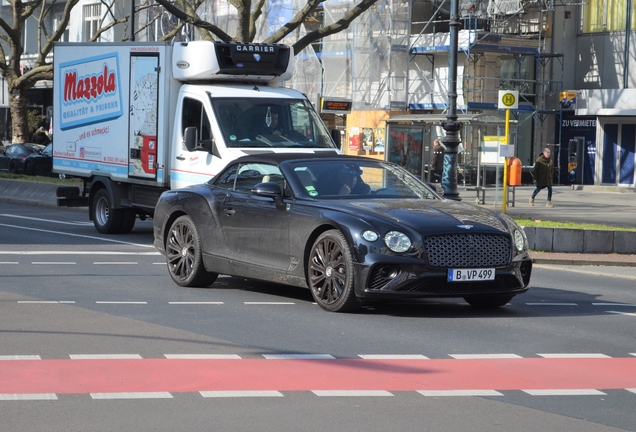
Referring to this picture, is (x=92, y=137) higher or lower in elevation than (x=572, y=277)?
higher

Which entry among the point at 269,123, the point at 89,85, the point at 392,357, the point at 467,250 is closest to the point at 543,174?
the point at 89,85

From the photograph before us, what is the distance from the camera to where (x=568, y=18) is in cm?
4900

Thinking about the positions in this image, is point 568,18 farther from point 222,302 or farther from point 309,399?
point 309,399

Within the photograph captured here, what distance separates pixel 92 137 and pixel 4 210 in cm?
677

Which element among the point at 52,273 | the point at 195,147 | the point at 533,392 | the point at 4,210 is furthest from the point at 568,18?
the point at 533,392

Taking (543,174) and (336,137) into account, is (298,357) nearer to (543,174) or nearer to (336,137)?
(336,137)

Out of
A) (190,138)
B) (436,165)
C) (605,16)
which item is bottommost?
(436,165)

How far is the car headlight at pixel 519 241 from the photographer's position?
10.9 m

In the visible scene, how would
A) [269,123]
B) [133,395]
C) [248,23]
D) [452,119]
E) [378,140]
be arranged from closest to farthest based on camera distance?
1. [133,395]
2. [269,123]
3. [452,119]
4. [248,23]
5. [378,140]

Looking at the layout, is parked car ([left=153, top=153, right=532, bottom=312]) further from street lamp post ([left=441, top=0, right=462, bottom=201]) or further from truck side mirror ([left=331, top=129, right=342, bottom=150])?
street lamp post ([left=441, top=0, right=462, bottom=201])

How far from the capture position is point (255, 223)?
11.8m

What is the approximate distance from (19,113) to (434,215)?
33476 millimetres

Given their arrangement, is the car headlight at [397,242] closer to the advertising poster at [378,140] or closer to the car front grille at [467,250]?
the car front grille at [467,250]

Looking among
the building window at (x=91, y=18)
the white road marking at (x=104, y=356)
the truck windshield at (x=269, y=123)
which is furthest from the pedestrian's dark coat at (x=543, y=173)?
the building window at (x=91, y=18)
